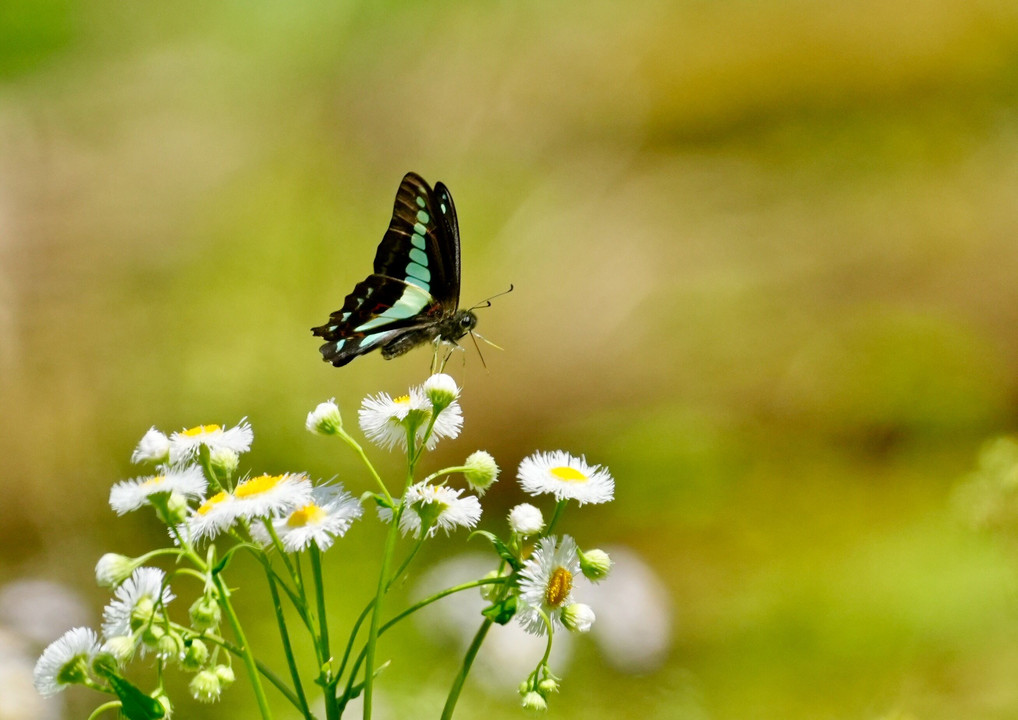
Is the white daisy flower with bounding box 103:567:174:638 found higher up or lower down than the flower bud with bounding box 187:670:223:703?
higher up

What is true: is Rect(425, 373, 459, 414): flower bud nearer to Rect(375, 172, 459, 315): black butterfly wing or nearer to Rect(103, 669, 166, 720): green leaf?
Rect(103, 669, 166, 720): green leaf

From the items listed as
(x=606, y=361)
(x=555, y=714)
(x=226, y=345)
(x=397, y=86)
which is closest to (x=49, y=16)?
(x=397, y=86)

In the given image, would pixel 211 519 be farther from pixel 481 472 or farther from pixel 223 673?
pixel 481 472

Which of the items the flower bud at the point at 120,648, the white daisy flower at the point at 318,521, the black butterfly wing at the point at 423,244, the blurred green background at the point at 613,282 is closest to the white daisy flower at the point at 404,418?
the white daisy flower at the point at 318,521

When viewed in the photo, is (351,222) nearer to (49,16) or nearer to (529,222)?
(529,222)

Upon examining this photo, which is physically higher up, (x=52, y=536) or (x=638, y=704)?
(x=52, y=536)

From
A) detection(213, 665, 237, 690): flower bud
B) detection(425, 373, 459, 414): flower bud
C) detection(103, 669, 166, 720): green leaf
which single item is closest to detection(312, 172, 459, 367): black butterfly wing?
detection(425, 373, 459, 414): flower bud

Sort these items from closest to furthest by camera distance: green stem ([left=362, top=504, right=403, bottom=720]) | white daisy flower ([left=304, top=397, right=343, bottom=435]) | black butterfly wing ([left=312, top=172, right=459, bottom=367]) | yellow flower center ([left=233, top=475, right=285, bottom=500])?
green stem ([left=362, top=504, right=403, bottom=720])
yellow flower center ([left=233, top=475, right=285, bottom=500])
white daisy flower ([left=304, top=397, right=343, bottom=435])
black butterfly wing ([left=312, top=172, right=459, bottom=367])
